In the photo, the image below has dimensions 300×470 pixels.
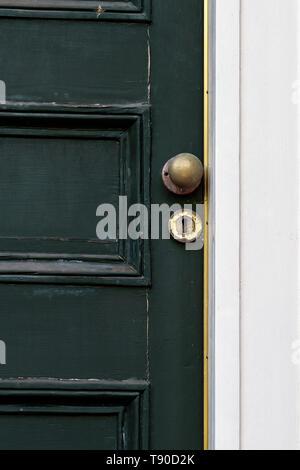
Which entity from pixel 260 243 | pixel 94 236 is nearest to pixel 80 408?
pixel 94 236

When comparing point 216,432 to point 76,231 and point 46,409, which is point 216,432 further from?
point 76,231

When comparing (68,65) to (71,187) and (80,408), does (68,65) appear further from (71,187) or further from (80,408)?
(80,408)

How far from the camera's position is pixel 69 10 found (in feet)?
3.81

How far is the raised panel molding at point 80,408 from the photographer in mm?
1125

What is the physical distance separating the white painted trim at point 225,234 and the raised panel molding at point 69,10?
155 mm

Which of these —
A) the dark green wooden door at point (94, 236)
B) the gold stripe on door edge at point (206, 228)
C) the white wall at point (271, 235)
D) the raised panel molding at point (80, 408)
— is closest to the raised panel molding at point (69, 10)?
the dark green wooden door at point (94, 236)

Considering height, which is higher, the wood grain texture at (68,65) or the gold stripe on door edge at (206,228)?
the wood grain texture at (68,65)

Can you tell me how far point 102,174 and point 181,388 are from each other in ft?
1.22

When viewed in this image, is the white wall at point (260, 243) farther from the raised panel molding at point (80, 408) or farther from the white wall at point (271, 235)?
the raised panel molding at point (80, 408)

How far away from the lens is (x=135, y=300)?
114 cm

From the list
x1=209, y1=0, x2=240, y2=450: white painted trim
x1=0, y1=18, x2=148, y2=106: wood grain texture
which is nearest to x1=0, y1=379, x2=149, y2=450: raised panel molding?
x1=209, y1=0, x2=240, y2=450: white painted trim

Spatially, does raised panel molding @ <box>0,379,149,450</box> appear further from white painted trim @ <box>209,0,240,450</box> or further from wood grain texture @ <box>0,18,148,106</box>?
wood grain texture @ <box>0,18,148,106</box>

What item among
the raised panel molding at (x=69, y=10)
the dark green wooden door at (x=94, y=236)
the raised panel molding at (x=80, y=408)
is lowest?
the raised panel molding at (x=80, y=408)

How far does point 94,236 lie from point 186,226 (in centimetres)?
15
